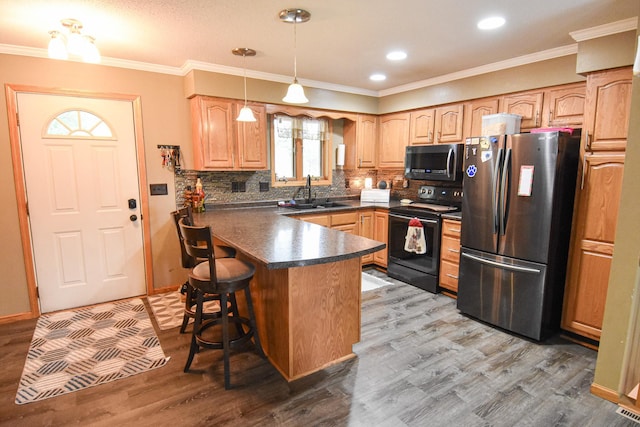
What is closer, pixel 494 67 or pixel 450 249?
pixel 494 67

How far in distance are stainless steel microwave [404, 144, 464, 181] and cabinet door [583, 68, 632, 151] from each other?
130 cm

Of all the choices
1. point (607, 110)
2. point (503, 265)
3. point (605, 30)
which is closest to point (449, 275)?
point (503, 265)

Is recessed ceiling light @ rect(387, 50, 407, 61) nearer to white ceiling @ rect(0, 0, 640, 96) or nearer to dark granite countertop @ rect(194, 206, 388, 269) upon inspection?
white ceiling @ rect(0, 0, 640, 96)

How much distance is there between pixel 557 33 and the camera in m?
2.58

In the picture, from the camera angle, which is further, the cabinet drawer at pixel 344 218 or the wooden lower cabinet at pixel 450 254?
the cabinet drawer at pixel 344 218

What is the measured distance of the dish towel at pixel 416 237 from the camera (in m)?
3.73

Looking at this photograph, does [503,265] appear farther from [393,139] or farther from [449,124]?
[393,139]

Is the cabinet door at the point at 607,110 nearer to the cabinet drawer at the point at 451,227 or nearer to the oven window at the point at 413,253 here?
the cabinet drawer at the point at 451,227

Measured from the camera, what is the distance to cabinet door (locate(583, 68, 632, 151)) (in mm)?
2385

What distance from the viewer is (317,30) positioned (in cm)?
254

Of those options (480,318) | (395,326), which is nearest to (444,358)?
(395,326)

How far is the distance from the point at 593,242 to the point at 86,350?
395 centimetres

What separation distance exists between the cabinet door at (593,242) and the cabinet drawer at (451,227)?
99 cm

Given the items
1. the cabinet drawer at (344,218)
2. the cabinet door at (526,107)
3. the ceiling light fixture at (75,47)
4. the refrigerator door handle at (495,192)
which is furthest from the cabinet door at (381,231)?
the ceiling light fixture at (75,47)
